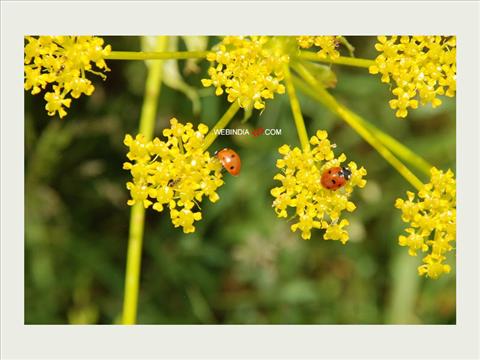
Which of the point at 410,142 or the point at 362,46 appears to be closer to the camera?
the point at 362,46

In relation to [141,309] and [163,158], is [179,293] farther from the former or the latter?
[163,158]

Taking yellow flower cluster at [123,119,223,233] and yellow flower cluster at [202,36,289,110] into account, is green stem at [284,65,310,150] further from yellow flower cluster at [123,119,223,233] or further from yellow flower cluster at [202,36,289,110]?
yellow flower cluster at [123,119,223,233]

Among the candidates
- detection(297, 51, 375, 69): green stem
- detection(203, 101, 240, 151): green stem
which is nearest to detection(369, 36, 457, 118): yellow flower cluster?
detection(297, 51, 375, 69): green stem

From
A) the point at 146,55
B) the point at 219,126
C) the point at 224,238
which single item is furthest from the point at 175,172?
the point at 224,238

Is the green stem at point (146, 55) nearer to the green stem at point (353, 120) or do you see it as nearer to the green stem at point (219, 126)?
the green stem at point (219, 126)

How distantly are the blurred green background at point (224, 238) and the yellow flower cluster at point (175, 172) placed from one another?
496 mm

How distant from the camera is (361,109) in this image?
2.36 m

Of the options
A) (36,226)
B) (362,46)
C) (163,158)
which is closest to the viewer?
(163,158)

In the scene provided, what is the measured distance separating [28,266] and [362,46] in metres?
A: 1.12

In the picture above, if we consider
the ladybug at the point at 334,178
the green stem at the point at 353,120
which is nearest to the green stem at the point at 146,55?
the green stem at the point at 353,120

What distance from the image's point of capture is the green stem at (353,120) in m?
1.68

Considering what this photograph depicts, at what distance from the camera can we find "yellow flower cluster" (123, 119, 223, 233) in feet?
5.40

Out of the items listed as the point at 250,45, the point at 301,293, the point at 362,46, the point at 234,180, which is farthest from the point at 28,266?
the point at 362,46

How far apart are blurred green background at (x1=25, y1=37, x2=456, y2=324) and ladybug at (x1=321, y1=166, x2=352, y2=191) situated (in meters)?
0.54
